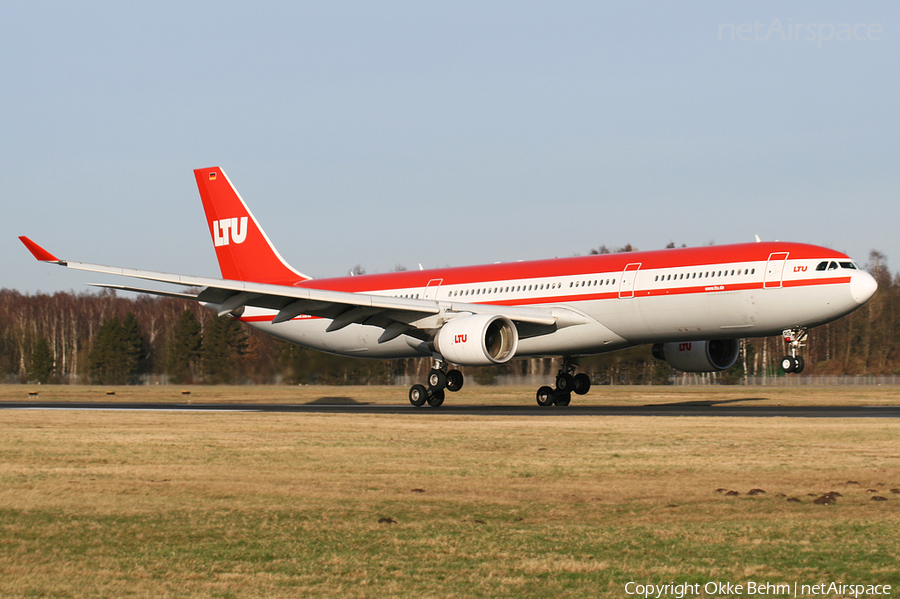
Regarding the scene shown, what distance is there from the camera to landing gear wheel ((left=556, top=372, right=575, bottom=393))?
114 ft

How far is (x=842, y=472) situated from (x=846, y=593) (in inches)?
285

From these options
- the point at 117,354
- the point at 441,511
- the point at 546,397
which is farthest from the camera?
the point at 117,354

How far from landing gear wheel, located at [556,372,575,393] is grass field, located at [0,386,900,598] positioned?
14143mm

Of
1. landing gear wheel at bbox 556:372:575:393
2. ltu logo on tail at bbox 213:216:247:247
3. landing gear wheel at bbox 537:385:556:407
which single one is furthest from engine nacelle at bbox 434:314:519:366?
ltu logo on tail at bbox 213:216:247:247

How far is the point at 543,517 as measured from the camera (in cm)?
1059

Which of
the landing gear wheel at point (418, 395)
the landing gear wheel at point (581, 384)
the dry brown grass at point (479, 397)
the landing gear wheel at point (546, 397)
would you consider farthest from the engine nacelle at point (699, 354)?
the landing gear wheel at point (418, 395)

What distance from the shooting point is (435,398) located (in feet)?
110

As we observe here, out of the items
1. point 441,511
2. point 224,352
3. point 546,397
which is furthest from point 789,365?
point 224,352

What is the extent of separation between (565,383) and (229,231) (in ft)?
57.1

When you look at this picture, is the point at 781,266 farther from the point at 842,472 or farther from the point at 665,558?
the point at 665,558

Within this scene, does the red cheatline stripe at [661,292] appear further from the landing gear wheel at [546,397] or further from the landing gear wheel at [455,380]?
the landing gear wheel at [546,397]

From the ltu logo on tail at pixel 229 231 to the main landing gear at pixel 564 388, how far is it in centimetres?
1608

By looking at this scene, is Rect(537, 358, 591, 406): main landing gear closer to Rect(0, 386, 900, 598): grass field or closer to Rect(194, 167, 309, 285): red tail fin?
Rect(194, 167, 309, 285): red tail fin

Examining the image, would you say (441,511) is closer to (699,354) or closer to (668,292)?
(668,292)
